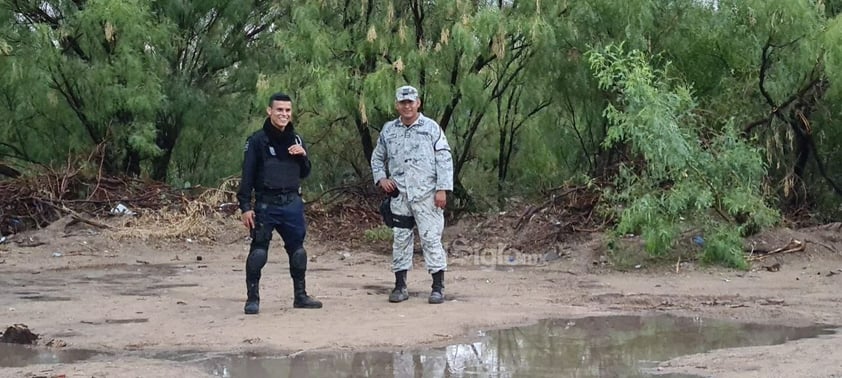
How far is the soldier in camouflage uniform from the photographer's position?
9.16 meters

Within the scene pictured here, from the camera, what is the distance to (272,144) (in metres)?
8.62

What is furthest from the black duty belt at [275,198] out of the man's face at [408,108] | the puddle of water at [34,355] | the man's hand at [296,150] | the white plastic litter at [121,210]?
the white plastic litter at [121,210]

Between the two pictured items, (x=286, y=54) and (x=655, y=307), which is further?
(x=286, y=54)

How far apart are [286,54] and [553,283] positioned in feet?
19.1

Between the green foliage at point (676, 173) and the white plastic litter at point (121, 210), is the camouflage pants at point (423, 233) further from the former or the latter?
the white plastic litter at point (121, 210)

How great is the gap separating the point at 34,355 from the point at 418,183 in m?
3.53

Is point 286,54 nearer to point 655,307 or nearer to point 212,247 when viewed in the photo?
point 212,247

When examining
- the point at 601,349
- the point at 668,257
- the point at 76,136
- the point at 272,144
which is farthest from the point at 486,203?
the point at 601,349

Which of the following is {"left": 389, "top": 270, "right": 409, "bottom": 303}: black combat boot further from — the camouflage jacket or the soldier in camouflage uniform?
the camouflage jacket

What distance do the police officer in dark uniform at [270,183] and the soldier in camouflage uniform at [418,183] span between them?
97cm

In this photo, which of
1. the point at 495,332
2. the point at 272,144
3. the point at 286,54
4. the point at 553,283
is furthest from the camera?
the point at 286,54

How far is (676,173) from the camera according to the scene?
1101 centimetres

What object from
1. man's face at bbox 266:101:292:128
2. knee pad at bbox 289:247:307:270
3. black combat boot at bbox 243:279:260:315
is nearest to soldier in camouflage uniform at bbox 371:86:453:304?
knee pad at bbox 289:247:307:270

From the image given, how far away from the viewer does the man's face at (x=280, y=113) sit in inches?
337
